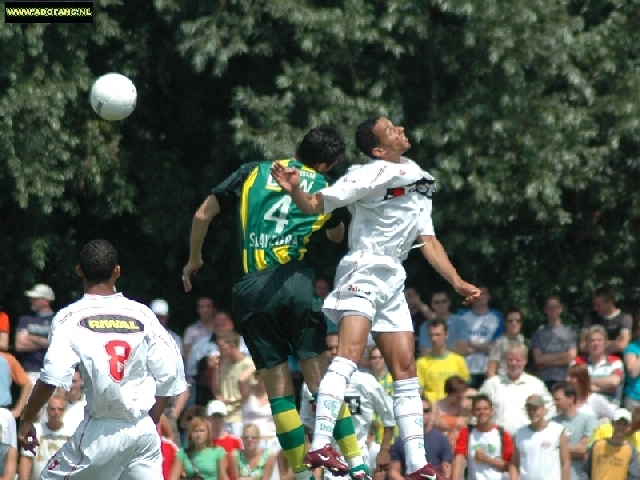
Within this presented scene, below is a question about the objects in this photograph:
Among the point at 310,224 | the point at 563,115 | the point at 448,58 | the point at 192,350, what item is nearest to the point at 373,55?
the point at 448,58

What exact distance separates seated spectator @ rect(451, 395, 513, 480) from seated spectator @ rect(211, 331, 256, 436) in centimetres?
234

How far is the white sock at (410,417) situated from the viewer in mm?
10062

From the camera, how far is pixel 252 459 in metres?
14.9

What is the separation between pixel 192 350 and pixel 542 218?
178 inches

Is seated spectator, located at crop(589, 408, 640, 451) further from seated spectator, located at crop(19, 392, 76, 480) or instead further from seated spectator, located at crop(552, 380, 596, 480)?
seated spectator, located at crop(19, 392, 76, 480)

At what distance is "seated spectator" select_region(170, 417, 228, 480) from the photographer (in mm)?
14836

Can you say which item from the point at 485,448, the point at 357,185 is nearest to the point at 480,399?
the point at 485,448

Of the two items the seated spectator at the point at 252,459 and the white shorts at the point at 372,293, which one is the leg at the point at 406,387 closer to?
the white shorts at the point at 372,293

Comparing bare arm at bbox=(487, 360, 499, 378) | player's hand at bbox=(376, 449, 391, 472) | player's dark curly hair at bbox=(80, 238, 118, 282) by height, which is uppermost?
player's dark curly hair at bbox=(80, 238, 118, 282)

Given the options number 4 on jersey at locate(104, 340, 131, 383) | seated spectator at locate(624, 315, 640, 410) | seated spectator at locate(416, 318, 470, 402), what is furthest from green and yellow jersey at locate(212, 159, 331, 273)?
seated spectator at locate(624, 315, 640, 410)

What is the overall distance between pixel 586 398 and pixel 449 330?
216 centimetres

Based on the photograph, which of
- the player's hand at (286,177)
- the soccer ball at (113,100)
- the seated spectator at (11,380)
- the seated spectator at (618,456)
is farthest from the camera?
the seated spectator at (11,380)

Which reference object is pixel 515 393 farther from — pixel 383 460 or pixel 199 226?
pixel 199 226

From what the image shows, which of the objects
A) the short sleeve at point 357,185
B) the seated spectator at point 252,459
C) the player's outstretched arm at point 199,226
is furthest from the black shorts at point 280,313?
the seated spectator at point 252,459
